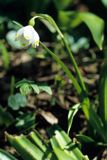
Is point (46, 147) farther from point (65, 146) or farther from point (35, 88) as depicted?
point (35, 88)

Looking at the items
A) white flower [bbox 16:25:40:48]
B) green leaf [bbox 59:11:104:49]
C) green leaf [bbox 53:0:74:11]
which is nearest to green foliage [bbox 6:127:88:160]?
white flower [bbox 16:25:40:48]

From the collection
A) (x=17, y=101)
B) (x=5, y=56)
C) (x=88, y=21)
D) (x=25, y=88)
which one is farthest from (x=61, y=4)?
(x=25, y=88)

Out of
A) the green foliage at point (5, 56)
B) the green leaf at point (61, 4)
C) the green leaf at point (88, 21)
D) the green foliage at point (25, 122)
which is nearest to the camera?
the green foliage at point (25, 122)

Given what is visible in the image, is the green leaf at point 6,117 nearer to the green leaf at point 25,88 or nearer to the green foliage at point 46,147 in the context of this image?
the green foliage at point 46,147

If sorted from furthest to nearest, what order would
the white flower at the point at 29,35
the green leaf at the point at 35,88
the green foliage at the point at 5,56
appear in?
1. the green foliage at the point at 5,56
2. the green leaf at the point at 35,88
3. the white flower at the point at 29,35

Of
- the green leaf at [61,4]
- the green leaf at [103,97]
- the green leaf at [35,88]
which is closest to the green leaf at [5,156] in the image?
the green leaf at [35,88]

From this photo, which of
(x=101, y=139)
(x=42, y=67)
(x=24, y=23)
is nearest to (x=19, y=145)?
(x=101, y=139)
